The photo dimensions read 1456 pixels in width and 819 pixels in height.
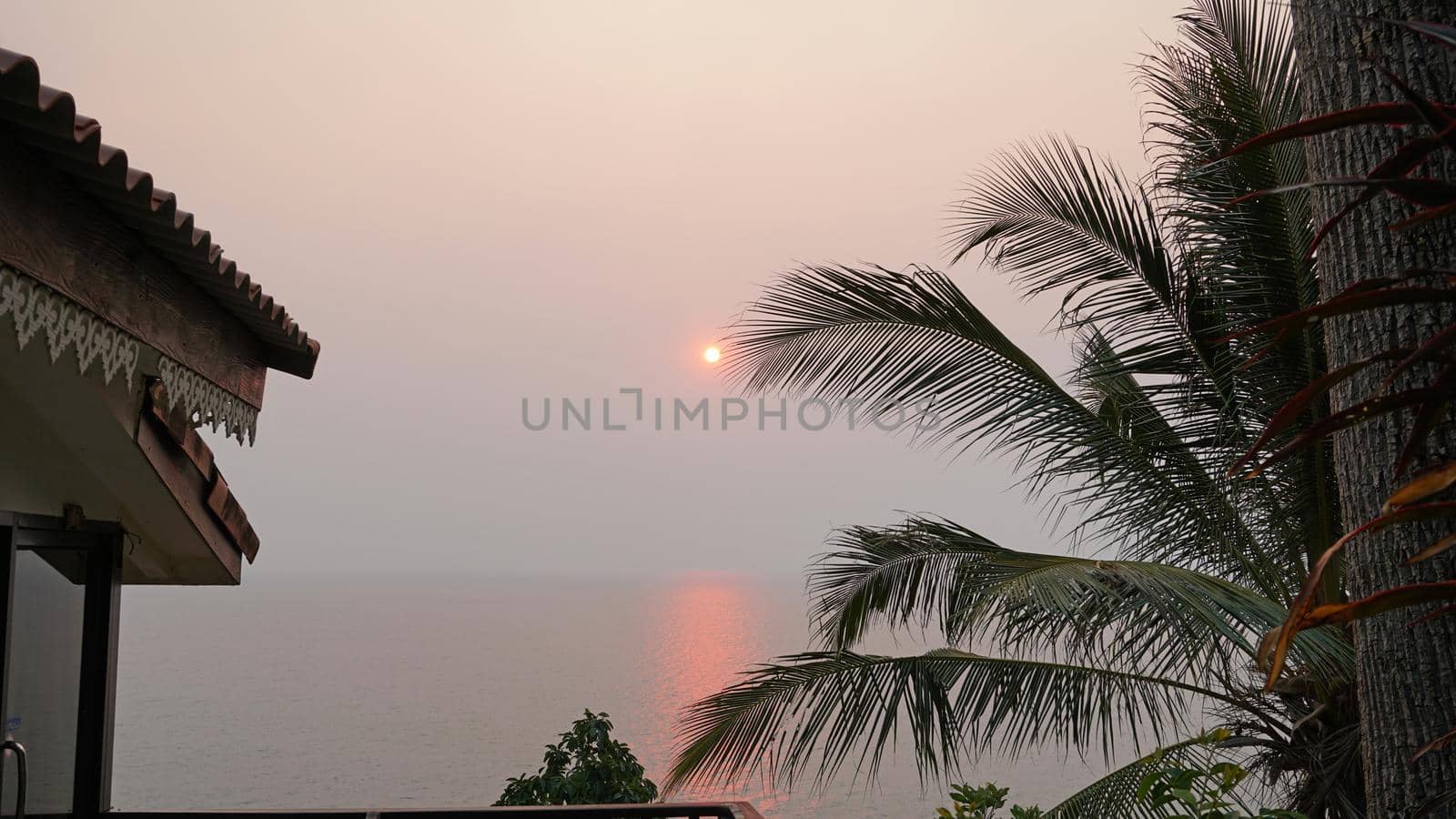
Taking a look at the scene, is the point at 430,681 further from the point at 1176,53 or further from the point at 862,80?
the point at 1176,53

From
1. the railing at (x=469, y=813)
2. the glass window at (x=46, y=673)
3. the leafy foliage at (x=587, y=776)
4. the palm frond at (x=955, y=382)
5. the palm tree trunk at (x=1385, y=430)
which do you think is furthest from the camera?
the leafy foliage at (x=587, y=776)

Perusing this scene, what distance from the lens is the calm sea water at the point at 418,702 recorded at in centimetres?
3312

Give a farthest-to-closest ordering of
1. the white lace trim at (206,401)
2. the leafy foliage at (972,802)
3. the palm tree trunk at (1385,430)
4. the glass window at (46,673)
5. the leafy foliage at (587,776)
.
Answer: the leafy foliage at (587,776), the glass window at (46,673), the white lace trim at (206,401), the leafy foliage at (972,802), the palm tree trunk at (1385,430)

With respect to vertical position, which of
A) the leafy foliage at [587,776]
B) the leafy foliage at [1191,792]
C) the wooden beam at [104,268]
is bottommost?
the leafy foliage at [587,776]

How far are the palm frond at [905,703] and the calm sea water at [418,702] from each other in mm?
14837

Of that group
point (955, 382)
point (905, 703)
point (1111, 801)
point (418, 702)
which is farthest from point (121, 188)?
point (418, 702)

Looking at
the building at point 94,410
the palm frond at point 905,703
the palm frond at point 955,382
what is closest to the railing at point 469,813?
the building at point 94,410

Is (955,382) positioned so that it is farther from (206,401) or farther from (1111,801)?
(206,401)

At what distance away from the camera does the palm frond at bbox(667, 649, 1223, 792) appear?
4.24 m

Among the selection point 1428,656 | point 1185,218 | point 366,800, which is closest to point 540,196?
point 366,800

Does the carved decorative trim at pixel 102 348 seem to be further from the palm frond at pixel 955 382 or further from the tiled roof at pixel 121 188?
the palm frond at pixel 955 382

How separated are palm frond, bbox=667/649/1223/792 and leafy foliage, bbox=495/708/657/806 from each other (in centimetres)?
251

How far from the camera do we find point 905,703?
4.32 metres

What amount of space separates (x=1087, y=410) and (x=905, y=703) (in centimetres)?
147
